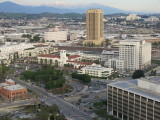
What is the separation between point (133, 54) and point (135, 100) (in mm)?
13573

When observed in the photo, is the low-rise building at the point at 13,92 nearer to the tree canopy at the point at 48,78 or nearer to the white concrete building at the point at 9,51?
the tree canopy at the point at 48,78

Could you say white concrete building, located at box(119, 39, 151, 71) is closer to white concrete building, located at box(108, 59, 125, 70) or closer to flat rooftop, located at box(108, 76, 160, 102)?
white concrete building, located at box(108, 59, 125, 70)

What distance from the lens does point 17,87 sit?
1986 cm

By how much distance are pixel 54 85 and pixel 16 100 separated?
3.13 meters

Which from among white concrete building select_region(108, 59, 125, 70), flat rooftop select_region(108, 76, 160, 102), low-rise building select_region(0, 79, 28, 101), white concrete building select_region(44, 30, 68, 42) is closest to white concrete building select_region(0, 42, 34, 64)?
white concrete building select_region(44, 30, 68, 42)

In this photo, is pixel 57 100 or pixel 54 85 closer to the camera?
pixel 57 100

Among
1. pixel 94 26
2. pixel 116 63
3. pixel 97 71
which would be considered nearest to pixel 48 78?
pixel 97 71

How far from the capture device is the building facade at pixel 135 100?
13211mm

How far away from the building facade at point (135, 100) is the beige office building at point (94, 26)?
28016mm

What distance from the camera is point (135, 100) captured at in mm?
14039

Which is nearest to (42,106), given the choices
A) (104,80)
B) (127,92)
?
(127,92)

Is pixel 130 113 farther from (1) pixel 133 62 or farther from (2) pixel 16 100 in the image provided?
(1) pixel 133 62

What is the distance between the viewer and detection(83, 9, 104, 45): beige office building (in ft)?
141

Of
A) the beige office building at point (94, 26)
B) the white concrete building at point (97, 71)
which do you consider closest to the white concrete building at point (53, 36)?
the beige office building at point (94, 26)
